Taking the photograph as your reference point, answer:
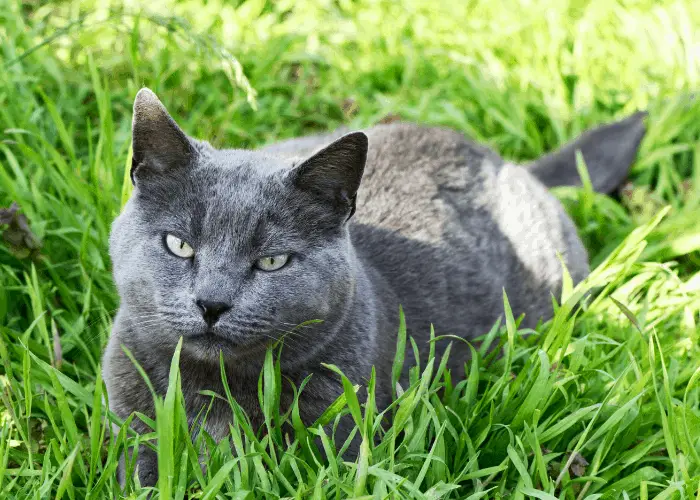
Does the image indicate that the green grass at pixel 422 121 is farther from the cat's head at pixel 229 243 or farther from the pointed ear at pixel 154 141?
the pointed ear at pixel 154 141

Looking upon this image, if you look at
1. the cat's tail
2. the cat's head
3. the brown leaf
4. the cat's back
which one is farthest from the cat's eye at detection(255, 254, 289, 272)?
the cat's tail

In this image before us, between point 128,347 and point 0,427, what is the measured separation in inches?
17.5

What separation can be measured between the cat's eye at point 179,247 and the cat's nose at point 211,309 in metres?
0.17

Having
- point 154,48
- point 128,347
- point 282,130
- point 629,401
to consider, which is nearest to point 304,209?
point 128,347

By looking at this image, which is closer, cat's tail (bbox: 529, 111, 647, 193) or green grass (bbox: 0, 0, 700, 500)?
green grass (bbox: 0, 0, 700, 500)

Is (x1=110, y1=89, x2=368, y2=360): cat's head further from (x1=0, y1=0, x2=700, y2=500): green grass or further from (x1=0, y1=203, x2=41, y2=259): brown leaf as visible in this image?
(x1=0, y1=203, x2=41, y2=259): brown leaf

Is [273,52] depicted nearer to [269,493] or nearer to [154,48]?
[154,48]

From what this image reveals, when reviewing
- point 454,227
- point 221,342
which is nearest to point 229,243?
point 221,342

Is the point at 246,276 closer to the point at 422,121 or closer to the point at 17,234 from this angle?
the point at 17,234

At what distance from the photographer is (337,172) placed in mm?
2000

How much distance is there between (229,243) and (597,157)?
2.20m

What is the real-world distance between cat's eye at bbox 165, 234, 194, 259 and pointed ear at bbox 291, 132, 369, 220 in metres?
0.32

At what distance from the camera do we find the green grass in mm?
1948

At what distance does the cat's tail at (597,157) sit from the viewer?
3.52m
